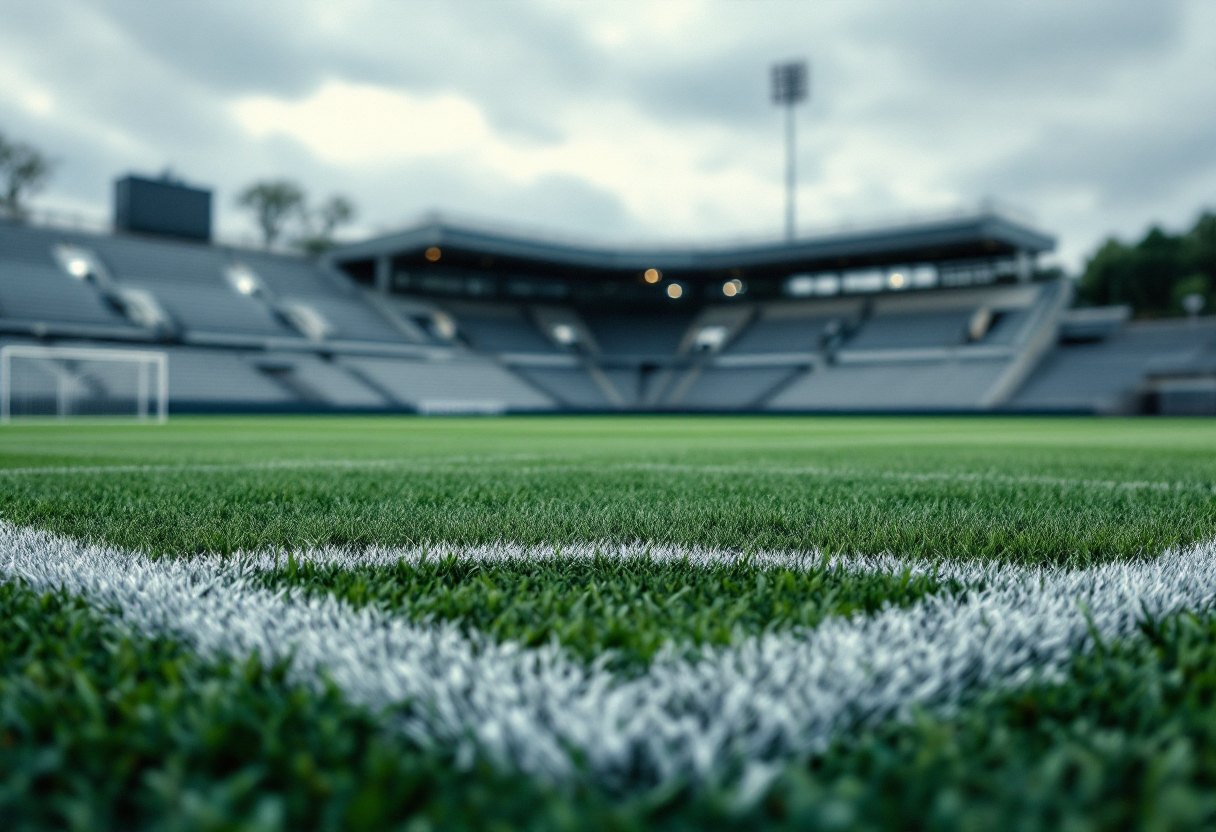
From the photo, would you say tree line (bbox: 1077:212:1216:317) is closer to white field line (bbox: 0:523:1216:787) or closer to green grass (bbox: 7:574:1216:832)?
white field line (bbox: 0:523:1216:787)

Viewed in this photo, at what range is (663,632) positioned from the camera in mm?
1126

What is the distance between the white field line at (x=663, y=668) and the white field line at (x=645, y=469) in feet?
8.95

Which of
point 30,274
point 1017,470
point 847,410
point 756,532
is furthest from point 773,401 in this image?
point 756,532

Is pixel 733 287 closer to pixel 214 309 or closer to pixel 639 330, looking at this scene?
pixel 639 330

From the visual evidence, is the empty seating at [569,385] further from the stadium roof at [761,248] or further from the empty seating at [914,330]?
the empty seating at [914,330]

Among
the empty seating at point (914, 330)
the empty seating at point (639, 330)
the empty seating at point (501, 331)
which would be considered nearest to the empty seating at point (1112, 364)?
the empty seating at point (914, 330)

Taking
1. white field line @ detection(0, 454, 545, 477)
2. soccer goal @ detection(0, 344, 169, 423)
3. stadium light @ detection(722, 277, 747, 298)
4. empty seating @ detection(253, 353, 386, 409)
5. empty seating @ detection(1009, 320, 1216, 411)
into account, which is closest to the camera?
white field line @ detection(0, 454, 545, 477)

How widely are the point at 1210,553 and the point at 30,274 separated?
91.5 feet

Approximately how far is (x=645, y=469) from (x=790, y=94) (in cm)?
3393

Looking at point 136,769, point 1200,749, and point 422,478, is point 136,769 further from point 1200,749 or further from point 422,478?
point 422,478

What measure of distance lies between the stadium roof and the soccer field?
90.8ft

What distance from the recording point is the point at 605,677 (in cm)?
95

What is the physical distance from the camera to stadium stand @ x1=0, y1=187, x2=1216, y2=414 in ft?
78.7

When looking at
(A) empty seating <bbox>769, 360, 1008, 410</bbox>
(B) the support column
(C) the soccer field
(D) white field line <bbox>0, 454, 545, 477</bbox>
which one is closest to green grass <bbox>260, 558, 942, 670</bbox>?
(C) the soccer field
